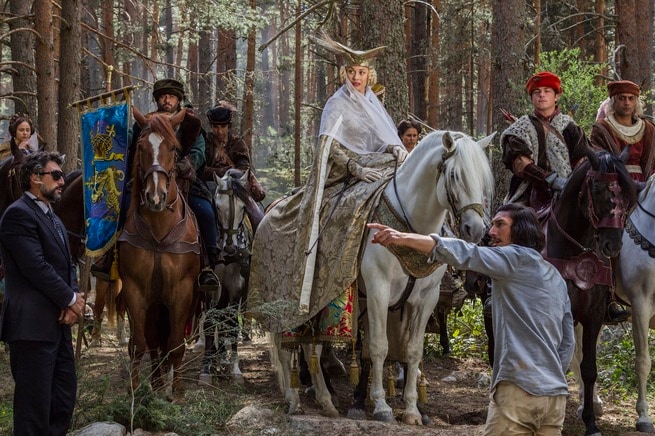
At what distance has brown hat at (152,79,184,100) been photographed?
9156 millimetres

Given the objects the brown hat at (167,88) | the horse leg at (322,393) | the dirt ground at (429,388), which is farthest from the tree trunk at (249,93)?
the horse leg at (322,393)

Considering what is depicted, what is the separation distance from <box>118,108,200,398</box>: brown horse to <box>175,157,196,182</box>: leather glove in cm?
39

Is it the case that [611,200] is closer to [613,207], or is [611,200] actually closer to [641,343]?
[613,207]

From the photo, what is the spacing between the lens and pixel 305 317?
829cm

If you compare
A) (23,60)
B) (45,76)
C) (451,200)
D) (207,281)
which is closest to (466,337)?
(207,281)

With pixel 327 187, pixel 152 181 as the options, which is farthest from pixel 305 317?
pixel 152 181

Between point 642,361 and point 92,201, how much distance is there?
17.1 ft

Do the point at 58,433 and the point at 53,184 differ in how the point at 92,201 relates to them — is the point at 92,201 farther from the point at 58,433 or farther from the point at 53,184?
the point at 58,433

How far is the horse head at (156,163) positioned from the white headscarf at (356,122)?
4.89 ft

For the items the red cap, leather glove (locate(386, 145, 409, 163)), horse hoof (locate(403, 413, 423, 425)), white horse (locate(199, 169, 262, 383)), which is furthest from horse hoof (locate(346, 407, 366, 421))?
the red cap

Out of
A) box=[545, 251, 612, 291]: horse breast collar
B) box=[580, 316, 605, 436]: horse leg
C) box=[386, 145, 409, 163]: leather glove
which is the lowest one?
box=[580, 316, 605, 436]: horse leg

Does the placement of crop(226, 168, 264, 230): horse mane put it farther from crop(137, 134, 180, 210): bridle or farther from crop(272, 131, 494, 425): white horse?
crop(272, 131, 494, 425): white horse

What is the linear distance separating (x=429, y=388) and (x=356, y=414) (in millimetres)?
2276

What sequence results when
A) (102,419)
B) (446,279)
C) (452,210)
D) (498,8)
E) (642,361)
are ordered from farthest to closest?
(498,8) → (446,279) → (642,361) → (452,210) → (102,419)
